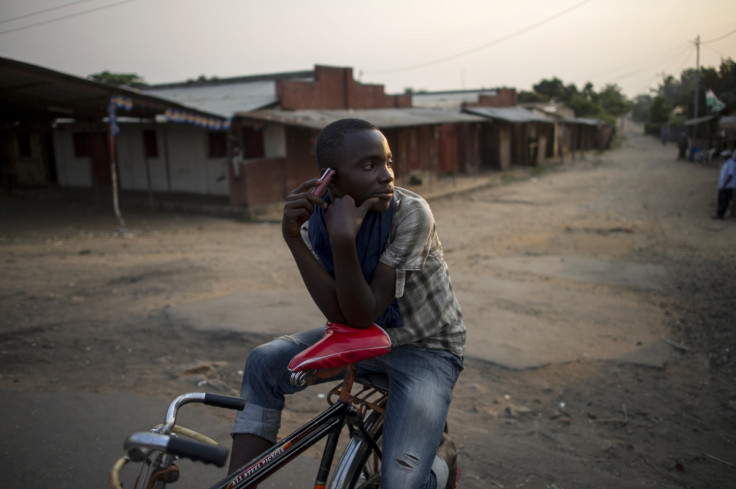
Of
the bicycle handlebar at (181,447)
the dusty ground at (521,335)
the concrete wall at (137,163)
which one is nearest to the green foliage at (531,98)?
the concrete wall at (137,163)

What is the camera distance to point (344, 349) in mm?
1698

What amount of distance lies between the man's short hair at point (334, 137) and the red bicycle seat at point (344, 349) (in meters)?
0.56

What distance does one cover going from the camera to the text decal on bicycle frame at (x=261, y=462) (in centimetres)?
161

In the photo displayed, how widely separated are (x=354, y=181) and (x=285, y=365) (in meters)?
0.72

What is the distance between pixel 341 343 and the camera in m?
1.71

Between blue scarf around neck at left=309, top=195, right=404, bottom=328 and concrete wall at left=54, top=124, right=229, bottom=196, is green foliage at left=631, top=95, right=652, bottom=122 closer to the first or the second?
concrete wall at left=54, top=124, right=229, bottom=196

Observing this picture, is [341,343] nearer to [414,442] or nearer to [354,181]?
[414,442]

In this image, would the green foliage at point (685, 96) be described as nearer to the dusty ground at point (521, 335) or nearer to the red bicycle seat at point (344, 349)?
the dusty ground at point (521, 335)

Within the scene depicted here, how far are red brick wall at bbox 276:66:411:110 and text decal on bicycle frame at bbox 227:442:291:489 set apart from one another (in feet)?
50.7

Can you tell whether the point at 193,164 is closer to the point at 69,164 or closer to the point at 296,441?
the point at 69,164

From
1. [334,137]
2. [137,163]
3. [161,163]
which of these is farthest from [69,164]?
[334,137]

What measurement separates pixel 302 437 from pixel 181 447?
49 centimetres

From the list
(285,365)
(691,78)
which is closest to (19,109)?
(285,365)

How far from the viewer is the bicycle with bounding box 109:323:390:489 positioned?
4.49ft
